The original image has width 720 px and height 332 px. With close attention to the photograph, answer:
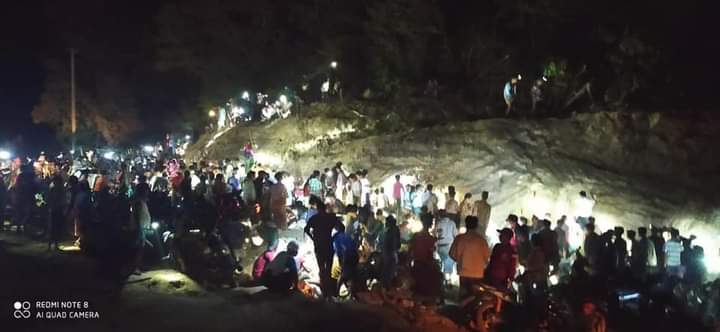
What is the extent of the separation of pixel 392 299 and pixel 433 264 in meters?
0.86

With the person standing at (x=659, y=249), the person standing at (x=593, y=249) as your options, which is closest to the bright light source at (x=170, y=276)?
the person standing at (x=593, y=249)

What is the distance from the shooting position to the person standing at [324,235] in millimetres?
11211

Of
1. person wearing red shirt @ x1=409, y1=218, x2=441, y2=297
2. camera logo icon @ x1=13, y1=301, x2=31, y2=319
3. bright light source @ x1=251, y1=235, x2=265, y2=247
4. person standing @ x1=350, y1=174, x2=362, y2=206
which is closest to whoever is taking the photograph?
camera logo icon @ x1=13, y1=301, x2=31, y2=319

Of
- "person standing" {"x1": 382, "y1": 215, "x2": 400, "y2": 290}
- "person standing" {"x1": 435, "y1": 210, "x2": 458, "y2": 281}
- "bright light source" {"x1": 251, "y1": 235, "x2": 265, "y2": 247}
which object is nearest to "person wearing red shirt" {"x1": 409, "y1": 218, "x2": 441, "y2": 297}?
"person standing" {"x1": 382, "y1": 215, "x2": 400, "y2": 290}

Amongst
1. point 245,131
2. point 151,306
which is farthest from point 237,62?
point 151,306

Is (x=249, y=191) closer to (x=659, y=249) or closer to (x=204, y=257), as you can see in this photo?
(x=204, y=257)

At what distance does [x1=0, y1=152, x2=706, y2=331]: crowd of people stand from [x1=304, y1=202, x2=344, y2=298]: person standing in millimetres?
18

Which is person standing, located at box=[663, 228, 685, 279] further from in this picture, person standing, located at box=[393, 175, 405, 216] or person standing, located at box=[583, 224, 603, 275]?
person standing, located at box=[393, 175, 405, 216]

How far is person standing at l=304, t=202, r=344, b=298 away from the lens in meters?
11.2

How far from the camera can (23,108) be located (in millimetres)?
52062

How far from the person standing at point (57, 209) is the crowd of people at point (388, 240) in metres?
0.03

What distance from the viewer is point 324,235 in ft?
36.9

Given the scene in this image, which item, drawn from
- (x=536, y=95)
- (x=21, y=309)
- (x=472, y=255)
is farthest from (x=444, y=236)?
(x=536, y=95)

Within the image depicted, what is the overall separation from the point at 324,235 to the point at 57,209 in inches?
259
